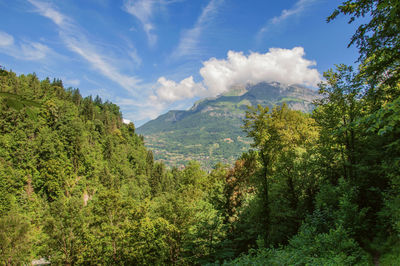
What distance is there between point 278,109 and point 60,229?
31189mm

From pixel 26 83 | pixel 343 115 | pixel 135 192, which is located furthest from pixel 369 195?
pixel 26 83

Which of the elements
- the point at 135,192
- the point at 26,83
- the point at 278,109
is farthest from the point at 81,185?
the point at 278,109

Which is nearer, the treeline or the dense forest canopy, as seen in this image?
the dense forest canopy

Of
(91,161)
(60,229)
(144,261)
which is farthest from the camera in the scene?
(91,161)

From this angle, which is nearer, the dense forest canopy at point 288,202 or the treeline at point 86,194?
the dense forest canopy at point 288,202

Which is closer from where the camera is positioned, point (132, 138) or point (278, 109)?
point (278, 109)

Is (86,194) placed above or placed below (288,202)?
below

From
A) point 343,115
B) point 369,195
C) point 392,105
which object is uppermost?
point 343,115

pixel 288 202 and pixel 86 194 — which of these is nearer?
pixel 288 202

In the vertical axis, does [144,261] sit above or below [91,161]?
below

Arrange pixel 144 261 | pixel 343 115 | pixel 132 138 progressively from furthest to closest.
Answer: pixel 132 138 < pixel 144 261 < pixel 343 115

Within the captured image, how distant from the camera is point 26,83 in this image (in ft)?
276

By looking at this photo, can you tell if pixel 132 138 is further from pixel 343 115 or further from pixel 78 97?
pixel 343 115

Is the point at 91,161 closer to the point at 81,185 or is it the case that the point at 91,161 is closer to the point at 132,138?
the point at 81,185
